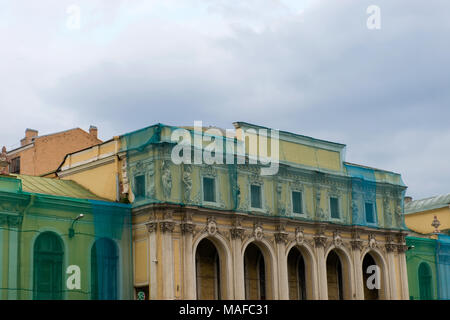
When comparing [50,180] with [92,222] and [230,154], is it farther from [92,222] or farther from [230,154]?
[230,154]

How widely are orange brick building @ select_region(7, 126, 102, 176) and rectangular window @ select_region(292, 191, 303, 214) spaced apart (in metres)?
19.0

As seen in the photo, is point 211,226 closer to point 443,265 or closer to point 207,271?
point 207,271

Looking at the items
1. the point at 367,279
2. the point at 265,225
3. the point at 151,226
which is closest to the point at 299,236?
the point at 265,225

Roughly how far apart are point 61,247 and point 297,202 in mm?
16686

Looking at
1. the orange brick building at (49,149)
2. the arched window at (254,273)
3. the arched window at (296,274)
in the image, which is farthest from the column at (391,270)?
the orange brick building at (49,149)

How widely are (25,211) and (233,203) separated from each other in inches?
499

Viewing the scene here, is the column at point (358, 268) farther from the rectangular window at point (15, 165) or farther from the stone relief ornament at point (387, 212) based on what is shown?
the rectangular window at point (15, 165)

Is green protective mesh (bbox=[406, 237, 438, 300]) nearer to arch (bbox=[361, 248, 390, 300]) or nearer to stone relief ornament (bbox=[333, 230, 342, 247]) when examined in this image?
arch (bbox=[361, 248, 390, 300])

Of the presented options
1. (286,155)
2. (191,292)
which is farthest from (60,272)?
(286,155)

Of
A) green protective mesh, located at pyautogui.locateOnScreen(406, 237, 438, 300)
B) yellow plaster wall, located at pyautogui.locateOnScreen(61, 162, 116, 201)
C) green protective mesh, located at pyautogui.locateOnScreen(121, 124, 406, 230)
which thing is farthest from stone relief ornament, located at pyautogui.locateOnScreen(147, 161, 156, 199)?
green protective mesh, located at pyautogui.locateOnScreen(406, 237, 438, 300)

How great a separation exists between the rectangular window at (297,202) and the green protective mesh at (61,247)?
38.7 ft

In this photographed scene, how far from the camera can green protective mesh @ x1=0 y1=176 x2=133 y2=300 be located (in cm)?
4297

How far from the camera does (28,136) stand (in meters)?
70.7

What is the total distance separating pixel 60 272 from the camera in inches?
1762
